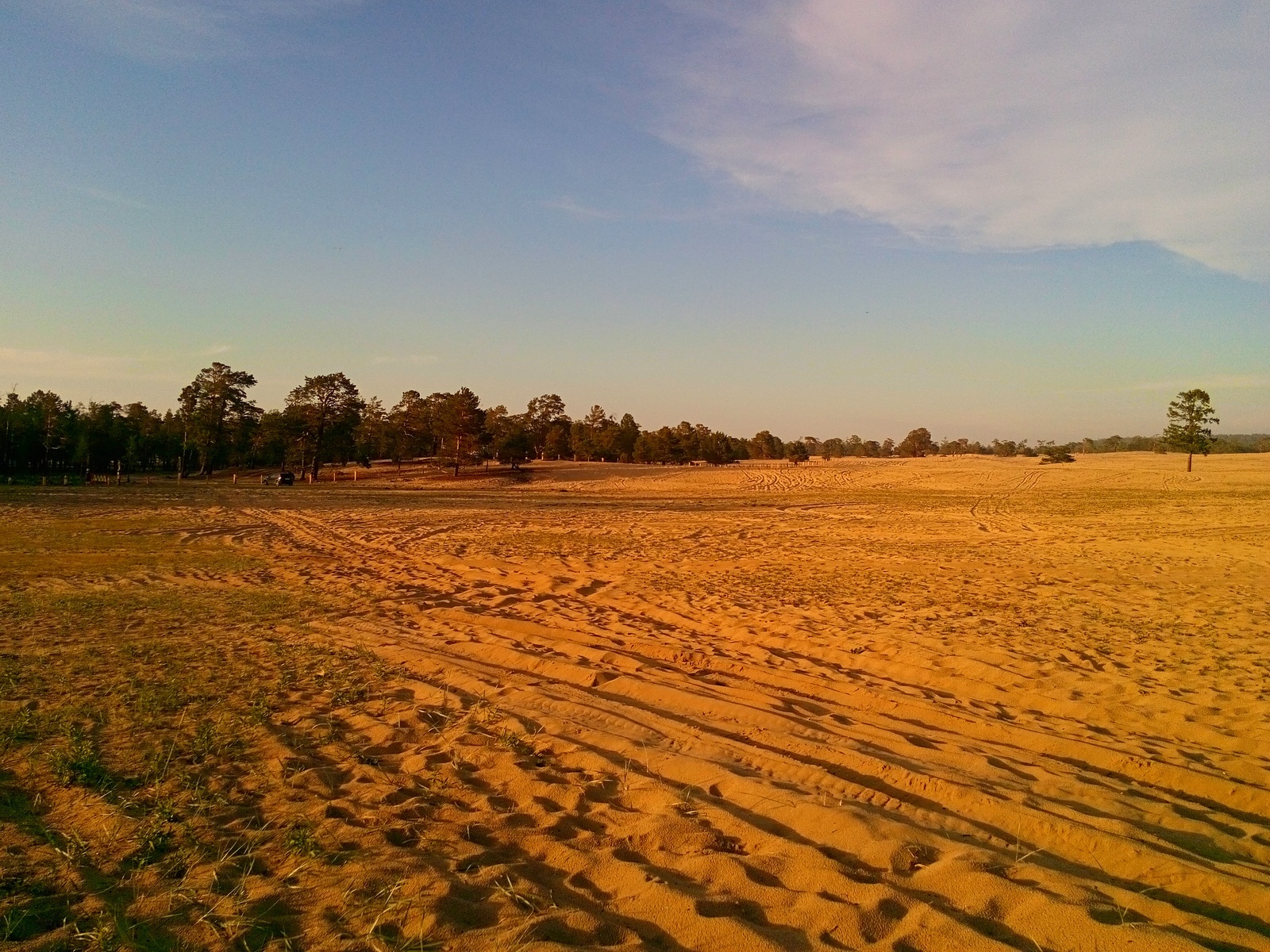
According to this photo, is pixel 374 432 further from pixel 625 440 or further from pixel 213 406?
pixel 625 440

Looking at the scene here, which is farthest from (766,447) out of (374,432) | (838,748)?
(838,748)

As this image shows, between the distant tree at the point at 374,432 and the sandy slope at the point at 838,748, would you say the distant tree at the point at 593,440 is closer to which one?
the distant tree at the point at 374,432

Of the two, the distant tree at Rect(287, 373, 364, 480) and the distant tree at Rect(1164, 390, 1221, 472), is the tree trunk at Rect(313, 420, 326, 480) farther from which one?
the distant tree at Rect(1164, 390, 1221, 472)

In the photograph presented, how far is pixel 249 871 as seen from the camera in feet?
11.3

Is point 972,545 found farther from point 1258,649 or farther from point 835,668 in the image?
point 835,668

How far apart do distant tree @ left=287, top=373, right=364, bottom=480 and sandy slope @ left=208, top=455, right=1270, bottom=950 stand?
4992cm

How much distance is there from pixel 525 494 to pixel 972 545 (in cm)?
2924

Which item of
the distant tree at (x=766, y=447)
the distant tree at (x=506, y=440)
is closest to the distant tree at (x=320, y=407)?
the distant tree at (x=506, y=440)

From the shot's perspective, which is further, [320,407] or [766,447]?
[766,447]

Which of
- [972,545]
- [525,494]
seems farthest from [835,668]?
[525,494]

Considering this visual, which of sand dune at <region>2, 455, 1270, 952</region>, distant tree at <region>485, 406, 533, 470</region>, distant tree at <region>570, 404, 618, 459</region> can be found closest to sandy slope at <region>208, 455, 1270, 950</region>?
sand dune at <region>2, 455, 1270, 952</region>

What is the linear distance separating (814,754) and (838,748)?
239mm

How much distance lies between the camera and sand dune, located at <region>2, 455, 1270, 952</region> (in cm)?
326

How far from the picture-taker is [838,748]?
5207 millimetres
